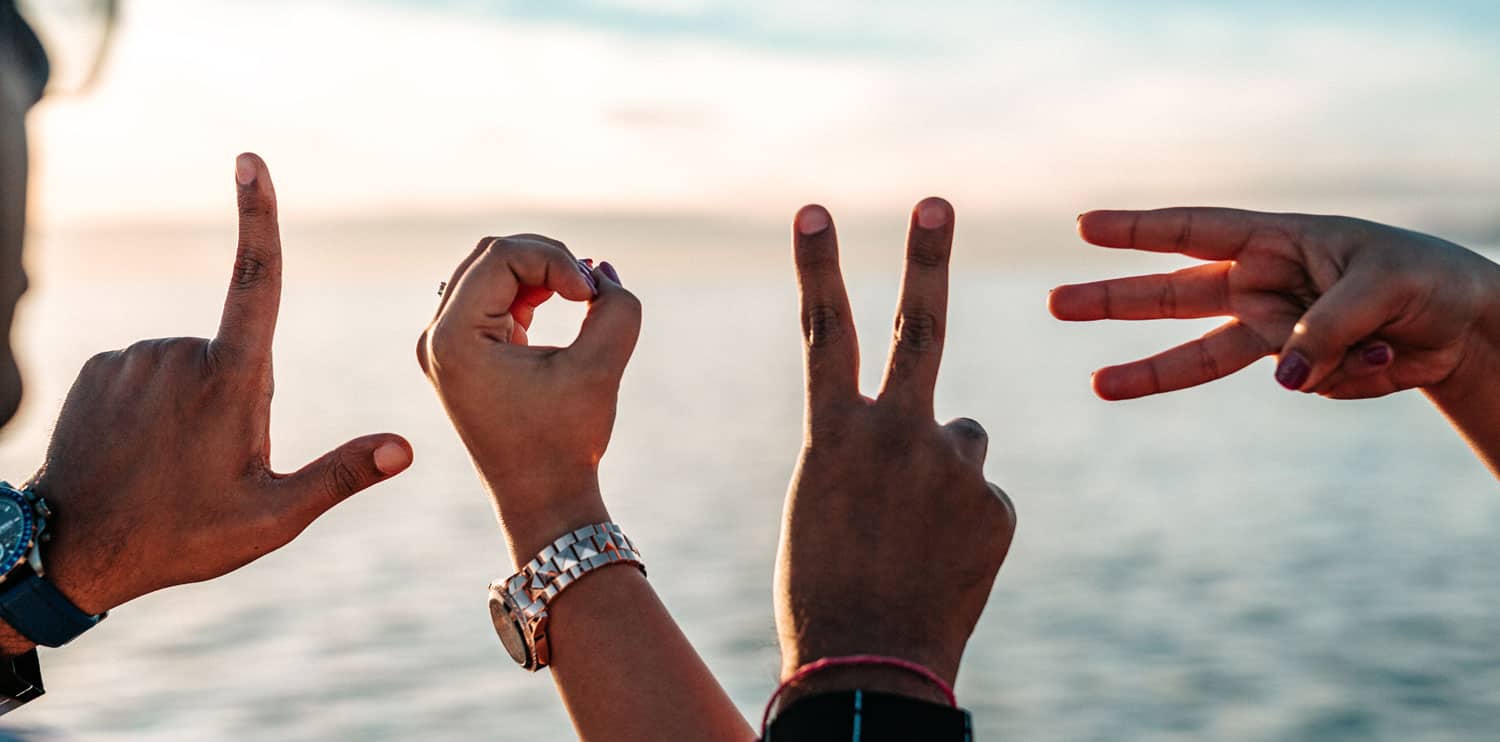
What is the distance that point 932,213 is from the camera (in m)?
2.00

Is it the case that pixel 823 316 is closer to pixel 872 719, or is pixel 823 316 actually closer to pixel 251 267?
pixel 872 719

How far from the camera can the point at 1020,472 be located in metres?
20.4

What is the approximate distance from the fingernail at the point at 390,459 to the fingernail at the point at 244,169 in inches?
20.7

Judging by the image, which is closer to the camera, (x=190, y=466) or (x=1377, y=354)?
(x=1377, y=354)

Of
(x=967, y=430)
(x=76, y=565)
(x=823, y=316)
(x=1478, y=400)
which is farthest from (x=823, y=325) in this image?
(x=76, y=565)

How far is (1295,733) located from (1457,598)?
3858mm

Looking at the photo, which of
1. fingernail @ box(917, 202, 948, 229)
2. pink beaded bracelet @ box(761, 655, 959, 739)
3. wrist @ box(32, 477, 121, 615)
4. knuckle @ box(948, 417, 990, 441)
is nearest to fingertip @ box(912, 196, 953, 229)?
fingernail @ box(917, 202, 948, 229)

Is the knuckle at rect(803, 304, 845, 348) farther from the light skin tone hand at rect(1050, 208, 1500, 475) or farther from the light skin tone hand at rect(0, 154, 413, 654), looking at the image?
the light skin tone hand at rect(0, 154, 413, 654)

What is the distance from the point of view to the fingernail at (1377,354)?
2.21 metres

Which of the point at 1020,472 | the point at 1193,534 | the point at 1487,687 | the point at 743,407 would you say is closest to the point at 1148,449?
the point at 1020,472

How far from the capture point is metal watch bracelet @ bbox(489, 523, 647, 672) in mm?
2080

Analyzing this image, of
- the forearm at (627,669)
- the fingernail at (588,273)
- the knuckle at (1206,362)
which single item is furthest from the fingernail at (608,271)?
the knuckle at (1206,362)

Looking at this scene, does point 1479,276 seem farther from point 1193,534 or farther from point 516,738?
point 1193,534

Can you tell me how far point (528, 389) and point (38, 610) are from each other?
3.10 ft
